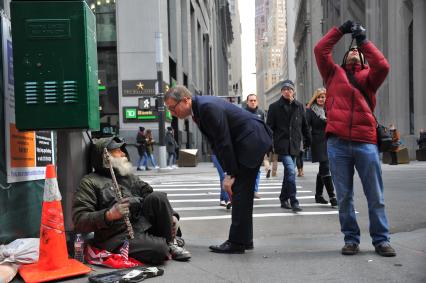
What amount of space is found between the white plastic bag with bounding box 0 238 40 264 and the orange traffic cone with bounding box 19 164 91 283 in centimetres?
8

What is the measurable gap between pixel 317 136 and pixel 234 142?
11.8 ft

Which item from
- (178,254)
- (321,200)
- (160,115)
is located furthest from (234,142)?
(160,115)

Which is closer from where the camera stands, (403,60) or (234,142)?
(234,142)

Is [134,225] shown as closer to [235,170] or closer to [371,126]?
[235,170]

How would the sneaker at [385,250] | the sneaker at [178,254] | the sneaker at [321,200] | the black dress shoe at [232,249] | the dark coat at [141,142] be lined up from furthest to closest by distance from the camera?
the dark coat at [141,142] < the sneaker at [321,200] < the black dress shoe at [232,249] < the sneaker at [178,254] < the sneaker at [385,250]

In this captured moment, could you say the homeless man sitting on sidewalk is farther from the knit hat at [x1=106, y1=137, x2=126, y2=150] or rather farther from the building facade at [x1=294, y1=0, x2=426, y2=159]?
the building facade at [x1=294, y1=0, x2=426, y2=159]

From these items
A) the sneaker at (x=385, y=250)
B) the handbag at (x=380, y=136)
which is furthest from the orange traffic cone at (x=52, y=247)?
the handbag at (x=380, y=136)

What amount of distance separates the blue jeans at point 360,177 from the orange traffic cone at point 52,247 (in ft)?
8.28

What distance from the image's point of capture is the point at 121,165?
4684 millimetres

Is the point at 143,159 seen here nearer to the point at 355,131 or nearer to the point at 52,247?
the point at 355,131

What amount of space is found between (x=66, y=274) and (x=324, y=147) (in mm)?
5178

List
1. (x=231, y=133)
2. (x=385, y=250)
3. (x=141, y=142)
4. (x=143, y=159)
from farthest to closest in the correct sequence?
(x=143, y=159) → (x=141, y=142) → (x=231, y=133) → (x=385, y=250)

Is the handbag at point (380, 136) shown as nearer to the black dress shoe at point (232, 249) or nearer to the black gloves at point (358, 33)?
the black gloves at point (358, 33)

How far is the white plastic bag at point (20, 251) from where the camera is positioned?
4.14 meters
